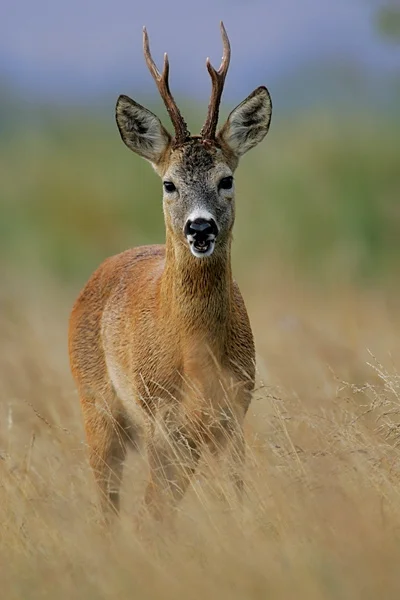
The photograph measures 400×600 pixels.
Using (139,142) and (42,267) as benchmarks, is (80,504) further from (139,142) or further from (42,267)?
(42,267)

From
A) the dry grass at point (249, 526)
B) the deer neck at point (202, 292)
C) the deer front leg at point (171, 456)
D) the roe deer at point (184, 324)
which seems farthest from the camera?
the deer neck at point (202, 292)

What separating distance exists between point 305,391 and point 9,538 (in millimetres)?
3515

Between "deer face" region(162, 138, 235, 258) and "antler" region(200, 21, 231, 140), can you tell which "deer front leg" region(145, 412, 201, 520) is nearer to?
"deer face" region(162, 138, 235, 258)

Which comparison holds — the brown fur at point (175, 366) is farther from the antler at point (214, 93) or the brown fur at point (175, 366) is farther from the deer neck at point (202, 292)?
the antler at point (214, 93)

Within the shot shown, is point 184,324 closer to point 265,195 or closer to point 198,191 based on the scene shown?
point 198,191

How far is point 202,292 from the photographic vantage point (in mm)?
7074

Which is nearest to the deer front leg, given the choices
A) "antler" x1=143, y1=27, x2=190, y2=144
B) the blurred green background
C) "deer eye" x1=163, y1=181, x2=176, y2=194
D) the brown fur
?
the brown fur

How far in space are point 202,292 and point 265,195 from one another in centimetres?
1160

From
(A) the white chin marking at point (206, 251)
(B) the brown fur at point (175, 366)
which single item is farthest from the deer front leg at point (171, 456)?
(A) the white chin marking at point (206, 251)

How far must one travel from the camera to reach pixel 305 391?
29.5ft

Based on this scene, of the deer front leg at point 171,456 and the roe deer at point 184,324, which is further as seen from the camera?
the roe deer at point 184,324

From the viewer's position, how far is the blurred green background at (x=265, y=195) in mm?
16750

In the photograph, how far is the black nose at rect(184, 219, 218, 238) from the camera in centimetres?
670

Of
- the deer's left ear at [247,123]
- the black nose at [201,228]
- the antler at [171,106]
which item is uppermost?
the antler at [171,106]
